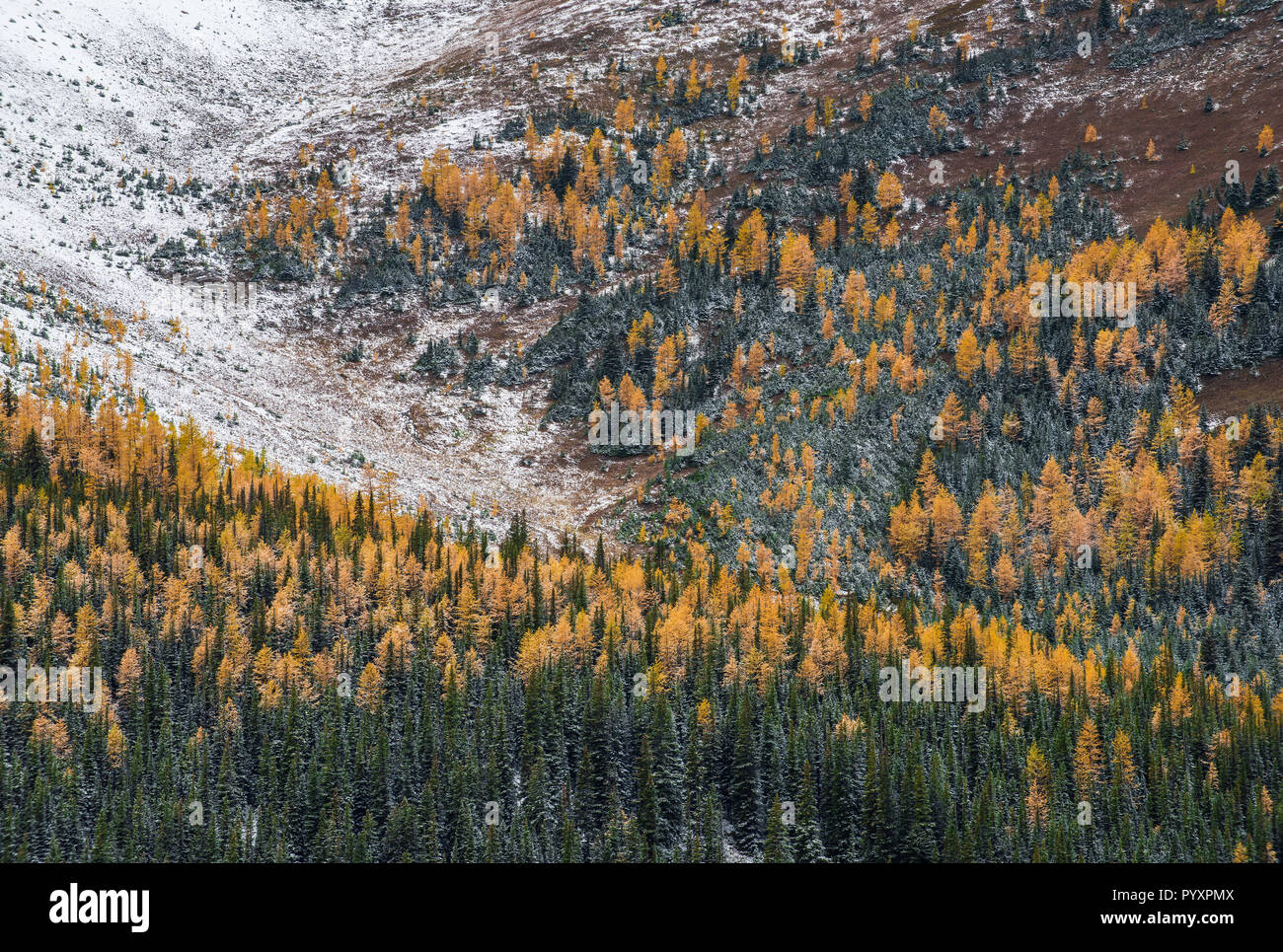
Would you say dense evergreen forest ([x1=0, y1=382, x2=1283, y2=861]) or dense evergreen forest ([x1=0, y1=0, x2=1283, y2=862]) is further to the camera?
dense evergreen forest ([x1=0, y1=0, x2=1283, y2=862])

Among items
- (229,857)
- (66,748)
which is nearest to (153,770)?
(66,748)

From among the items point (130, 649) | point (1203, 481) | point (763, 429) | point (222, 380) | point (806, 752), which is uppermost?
point (222, 380)

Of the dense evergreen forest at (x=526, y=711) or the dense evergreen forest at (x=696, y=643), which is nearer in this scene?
the dense evergreen forest at (x=526, y=711)

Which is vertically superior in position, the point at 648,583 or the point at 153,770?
the point at 648,583

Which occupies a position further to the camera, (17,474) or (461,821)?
(17,474)

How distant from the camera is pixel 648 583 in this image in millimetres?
139500

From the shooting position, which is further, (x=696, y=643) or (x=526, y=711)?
(x=696, y=643)

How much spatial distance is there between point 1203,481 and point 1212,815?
255 feet

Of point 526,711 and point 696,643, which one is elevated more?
point 696,643

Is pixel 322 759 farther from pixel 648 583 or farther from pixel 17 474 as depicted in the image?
pixel 17 474
